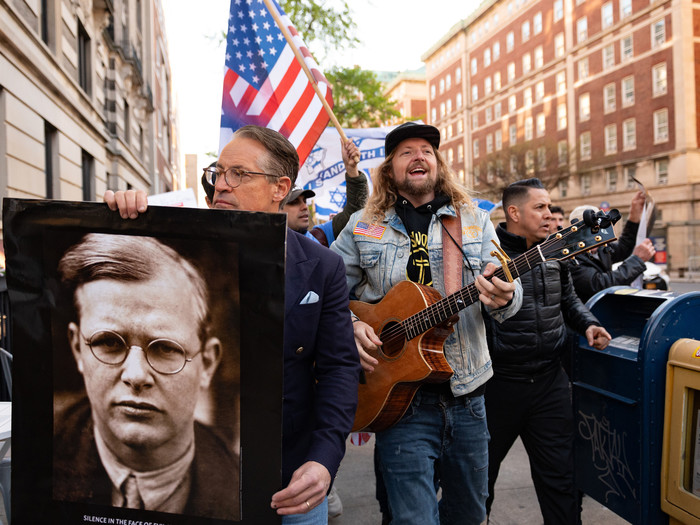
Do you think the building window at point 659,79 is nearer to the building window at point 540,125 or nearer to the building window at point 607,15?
the building window at point 607,15

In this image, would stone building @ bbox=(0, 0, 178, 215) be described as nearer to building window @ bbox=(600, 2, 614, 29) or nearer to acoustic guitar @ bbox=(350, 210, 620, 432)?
acoustic guitar @ bbox=(350, 210, 620, 432)

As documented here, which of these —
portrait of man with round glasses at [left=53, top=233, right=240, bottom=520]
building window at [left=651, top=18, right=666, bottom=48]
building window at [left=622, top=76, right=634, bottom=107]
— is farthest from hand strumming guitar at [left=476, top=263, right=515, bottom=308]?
building window at [left=622, top=76, right=634, bottom=107]

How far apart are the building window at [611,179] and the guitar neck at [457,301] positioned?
138 feet

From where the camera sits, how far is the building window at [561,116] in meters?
44.4

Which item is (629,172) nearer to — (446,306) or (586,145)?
(586,145)

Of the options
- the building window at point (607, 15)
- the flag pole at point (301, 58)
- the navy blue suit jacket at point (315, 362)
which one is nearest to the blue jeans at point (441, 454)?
the navy blue suit jacket at point (315, 362)

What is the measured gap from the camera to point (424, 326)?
2.48m

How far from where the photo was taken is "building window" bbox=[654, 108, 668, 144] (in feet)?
117

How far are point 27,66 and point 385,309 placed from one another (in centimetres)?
907

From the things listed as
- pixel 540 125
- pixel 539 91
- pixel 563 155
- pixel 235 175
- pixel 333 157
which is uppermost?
pixel 539 91

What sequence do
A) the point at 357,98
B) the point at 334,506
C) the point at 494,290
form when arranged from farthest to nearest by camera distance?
the point at 357,98 → the point at 334,506 → the point at 494,290

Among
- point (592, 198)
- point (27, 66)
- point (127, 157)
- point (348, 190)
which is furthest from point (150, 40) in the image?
point (592, 198)

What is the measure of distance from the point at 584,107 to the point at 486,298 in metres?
46.1

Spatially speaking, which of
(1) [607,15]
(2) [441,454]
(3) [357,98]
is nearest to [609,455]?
(2) [441,454]
